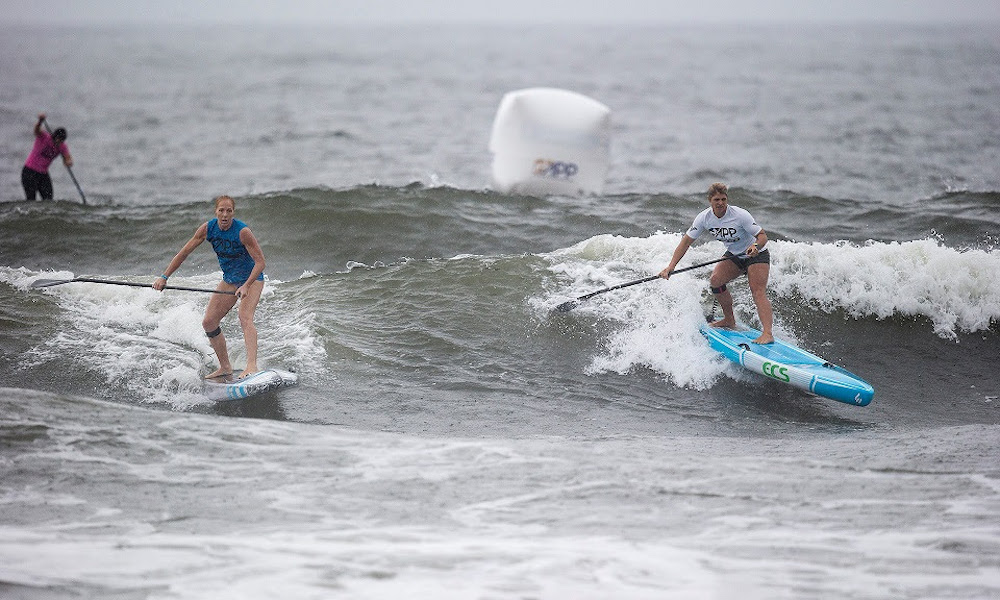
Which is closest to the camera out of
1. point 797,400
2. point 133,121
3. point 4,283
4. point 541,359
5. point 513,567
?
point 513,567

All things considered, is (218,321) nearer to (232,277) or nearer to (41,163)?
(232,277)

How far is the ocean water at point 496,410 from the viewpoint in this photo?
6059 mm

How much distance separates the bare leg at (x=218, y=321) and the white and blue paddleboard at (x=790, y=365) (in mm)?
4711

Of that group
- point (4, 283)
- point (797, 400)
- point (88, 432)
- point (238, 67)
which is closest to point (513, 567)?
point (88, 432)

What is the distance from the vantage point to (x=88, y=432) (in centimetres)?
795

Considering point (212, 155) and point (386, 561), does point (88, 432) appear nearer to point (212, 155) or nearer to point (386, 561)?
point (386, 561)

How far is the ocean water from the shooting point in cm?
606

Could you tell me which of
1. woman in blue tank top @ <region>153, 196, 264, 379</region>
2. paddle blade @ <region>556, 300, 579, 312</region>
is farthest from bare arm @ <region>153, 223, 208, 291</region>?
paddle blade @ <region>556, 300, 579, 312</region>

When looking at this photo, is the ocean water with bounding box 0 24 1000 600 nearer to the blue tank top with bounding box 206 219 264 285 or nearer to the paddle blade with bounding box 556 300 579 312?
the paddle blade with bounding box 556 300 579 312

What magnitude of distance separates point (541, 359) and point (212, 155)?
70.3 ft

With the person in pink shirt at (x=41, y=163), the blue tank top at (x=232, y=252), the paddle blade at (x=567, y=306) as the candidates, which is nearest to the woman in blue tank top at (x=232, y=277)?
the blue tank top at (x=232, y=252)

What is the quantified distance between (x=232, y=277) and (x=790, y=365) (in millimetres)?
5232

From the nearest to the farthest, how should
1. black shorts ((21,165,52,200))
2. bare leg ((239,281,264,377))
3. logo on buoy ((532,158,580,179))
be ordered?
1. bare leg ((239,281,264,377))
2. logo on buoy ((532,158,580,179))
3. black shorts ((21,165,52,200))

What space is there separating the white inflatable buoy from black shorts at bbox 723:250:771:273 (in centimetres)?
703
